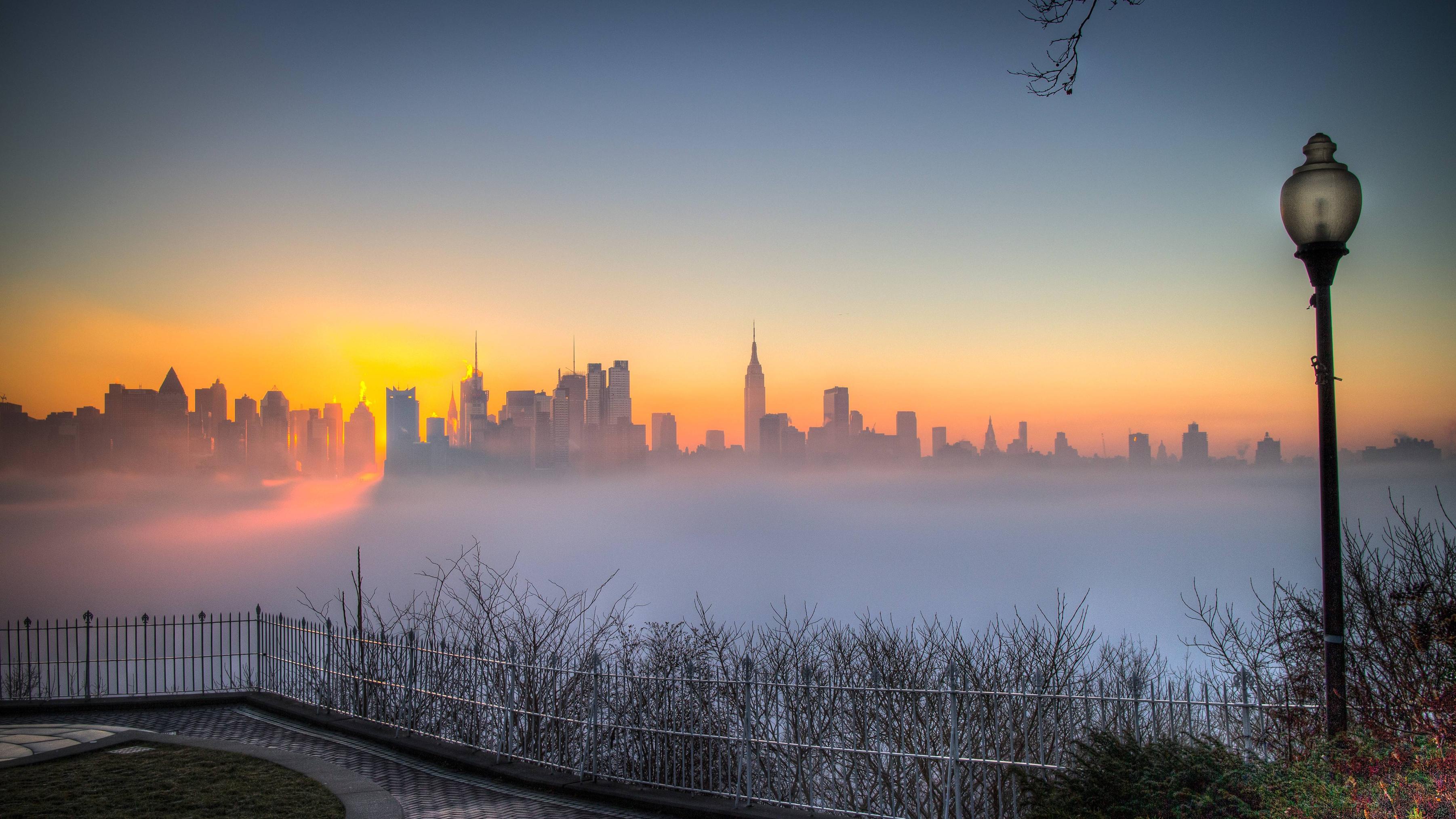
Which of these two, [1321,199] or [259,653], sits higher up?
[1321,199]

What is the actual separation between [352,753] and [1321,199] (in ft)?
41.6

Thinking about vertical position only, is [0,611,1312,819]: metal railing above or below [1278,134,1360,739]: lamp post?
below

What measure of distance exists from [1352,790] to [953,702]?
10.3ft

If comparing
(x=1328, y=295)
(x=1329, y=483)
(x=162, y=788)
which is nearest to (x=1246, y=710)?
(x=1329, y=483)

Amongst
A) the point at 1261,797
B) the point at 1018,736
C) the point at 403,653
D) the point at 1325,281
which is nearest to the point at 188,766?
the point at 403,653

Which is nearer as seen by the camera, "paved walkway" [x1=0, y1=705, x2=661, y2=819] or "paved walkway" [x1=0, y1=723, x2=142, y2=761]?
"paved walkway" [x1=0, y1=705, x2=661, y2=819]

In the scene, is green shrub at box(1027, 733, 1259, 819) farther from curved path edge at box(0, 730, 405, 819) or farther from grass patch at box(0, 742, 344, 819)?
grass patch at box(0, 742, 344, 819)

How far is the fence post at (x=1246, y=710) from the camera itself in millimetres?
7273

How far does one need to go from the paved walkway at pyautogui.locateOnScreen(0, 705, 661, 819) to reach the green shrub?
4439mm

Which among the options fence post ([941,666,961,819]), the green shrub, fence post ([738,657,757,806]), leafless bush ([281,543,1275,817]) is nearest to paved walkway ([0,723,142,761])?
leafless bush ([281,543,1275,817])

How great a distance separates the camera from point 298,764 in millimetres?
10570

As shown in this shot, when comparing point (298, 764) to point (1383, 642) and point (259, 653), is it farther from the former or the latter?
point (1383, 642)

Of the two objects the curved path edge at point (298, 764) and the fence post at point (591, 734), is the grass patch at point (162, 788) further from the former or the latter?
the fence post at point (591, 734)

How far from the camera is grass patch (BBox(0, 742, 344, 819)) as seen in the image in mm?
8727
